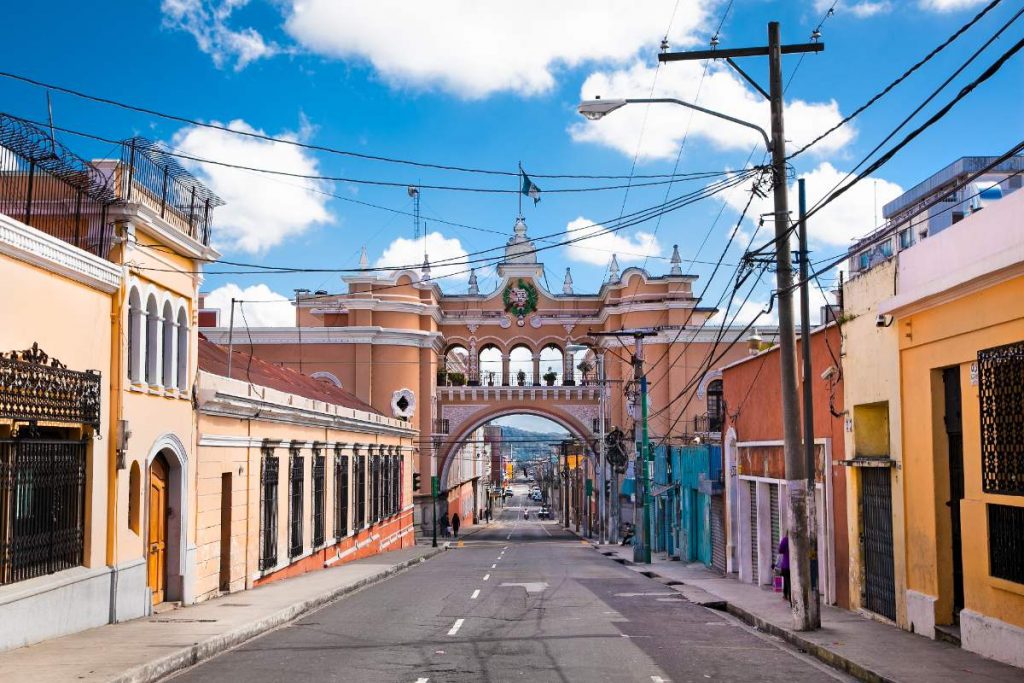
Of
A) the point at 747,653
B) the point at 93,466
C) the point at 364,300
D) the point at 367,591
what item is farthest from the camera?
the point at 364,300

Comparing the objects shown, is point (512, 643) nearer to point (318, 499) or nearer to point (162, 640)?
point (162, 640)

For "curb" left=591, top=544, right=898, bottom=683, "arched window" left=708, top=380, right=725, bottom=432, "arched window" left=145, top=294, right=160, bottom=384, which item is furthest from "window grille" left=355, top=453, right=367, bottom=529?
"arched window" left=145, top=294, right=160, bottom=384

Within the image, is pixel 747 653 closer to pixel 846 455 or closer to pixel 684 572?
pixel 846 455

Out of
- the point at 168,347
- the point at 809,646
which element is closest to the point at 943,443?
the point at 809,646

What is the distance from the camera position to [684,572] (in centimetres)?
3053

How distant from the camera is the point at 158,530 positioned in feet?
60.2

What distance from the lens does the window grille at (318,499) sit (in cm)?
2998

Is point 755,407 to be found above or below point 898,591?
above

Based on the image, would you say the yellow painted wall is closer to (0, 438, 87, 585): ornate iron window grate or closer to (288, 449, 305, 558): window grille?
(0, 438, 87, 585): ornate iron window grate

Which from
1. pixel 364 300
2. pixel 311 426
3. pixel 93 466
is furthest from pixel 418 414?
pixel 93 466

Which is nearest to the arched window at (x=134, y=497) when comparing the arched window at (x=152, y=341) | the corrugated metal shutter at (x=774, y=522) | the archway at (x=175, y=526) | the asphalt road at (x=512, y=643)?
the archway at (x=175, y=526)

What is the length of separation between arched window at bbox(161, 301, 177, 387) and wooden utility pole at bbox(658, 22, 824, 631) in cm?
908

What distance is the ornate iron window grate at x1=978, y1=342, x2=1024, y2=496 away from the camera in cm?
1212

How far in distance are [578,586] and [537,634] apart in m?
9.67
